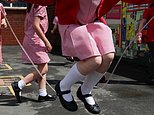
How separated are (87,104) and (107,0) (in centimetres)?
101

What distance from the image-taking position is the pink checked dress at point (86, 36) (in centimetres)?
336

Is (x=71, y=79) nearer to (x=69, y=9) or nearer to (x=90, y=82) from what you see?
(x=90, y=82)

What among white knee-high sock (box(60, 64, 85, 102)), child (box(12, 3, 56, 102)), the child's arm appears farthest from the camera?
child (box(12, 3, 56, 102))

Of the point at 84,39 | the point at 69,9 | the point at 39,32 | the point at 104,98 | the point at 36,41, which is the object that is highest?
the point at 69,9

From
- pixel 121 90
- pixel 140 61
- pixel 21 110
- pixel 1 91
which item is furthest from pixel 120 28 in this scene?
pixel 21 110

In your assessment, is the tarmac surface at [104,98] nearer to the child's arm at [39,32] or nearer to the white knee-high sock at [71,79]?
the child's arm at [39,32]

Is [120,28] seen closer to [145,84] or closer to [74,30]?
[145,84]

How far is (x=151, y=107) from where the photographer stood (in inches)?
243

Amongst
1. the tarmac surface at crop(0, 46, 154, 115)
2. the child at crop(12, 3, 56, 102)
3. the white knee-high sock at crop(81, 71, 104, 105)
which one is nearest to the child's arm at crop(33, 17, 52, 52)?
the child at crop(12, 3, 56, 102)

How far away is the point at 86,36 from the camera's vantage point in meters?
3.37

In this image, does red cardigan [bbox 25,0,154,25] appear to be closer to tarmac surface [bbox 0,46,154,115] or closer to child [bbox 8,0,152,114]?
child [bbox 8,0,152,114]

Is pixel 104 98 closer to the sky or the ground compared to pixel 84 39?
closer to the ground

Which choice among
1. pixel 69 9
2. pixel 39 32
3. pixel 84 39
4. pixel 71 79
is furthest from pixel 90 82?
pixel 39 32

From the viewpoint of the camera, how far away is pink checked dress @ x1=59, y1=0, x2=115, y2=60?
3.36m
